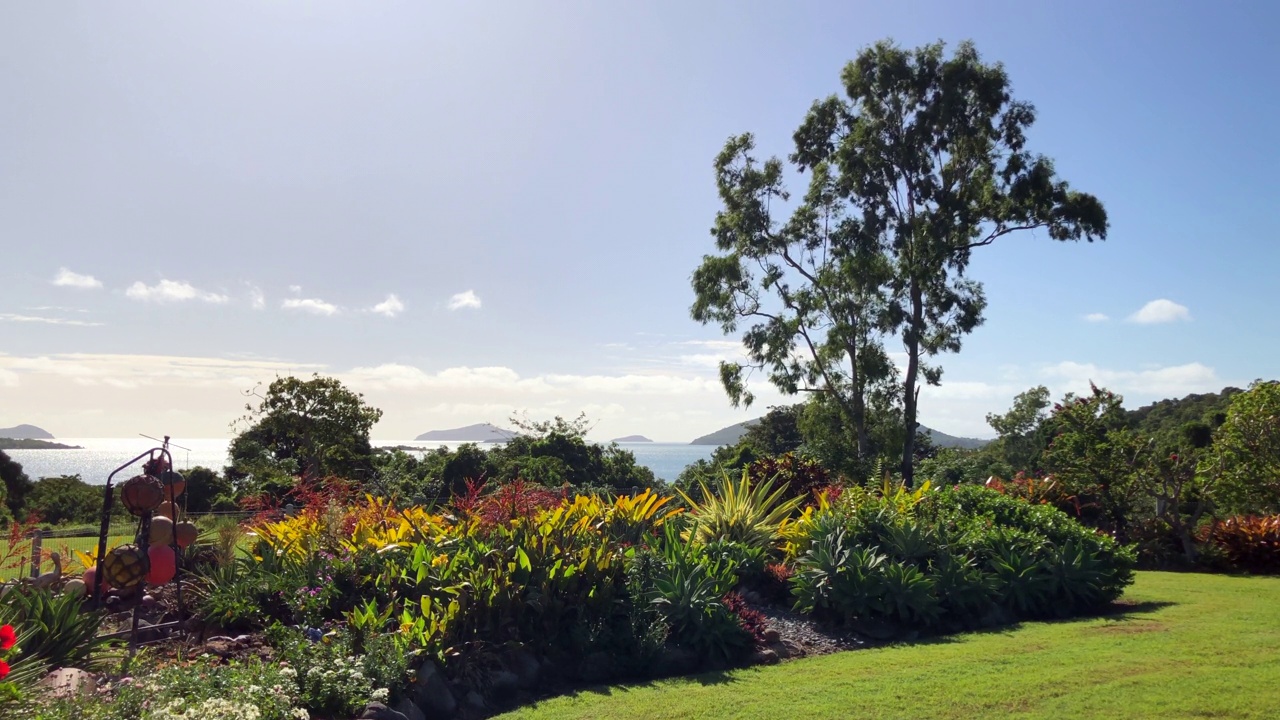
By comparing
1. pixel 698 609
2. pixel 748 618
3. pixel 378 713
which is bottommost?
pixel 378 713

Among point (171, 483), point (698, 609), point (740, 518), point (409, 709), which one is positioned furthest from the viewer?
point (740, 518)

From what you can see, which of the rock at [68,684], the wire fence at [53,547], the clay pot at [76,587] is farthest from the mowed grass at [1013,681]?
the wire fence at [53,547]

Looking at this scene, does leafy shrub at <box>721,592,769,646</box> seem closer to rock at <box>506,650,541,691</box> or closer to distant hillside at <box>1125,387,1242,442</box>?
rock at <box>506,650,541,691</box>

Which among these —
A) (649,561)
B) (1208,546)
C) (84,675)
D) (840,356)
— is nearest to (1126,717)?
(649,561)

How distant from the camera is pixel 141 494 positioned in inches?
216

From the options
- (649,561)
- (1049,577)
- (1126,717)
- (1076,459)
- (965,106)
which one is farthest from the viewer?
(965,106)

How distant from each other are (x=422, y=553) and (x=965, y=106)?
2059 centimetres

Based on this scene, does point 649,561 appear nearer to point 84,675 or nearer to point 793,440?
point 84,675

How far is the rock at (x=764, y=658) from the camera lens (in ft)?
22.3

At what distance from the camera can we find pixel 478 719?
5.54m

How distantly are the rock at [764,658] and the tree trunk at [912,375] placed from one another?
53.0ft

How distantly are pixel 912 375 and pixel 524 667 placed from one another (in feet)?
60.5

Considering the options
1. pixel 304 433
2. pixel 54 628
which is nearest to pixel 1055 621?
pixel 54 628

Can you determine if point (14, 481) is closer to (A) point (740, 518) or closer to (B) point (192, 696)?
(A) point (740, 518)
